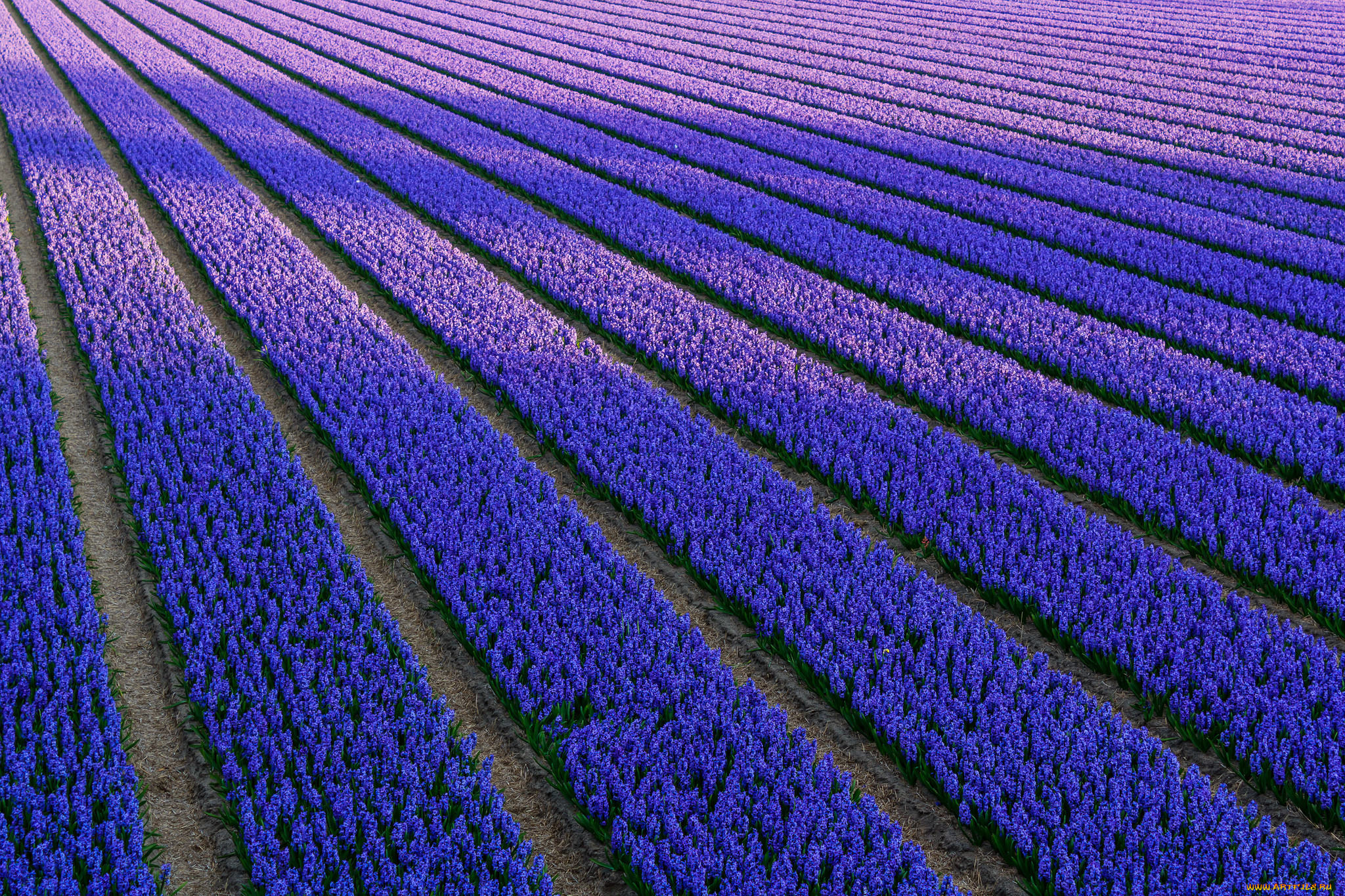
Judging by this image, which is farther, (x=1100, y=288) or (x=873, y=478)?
(x=1100, y=288)

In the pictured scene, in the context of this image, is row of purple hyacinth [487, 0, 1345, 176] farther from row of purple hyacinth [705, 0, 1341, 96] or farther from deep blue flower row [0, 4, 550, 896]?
deep blue flower row [0, 4, 550, 896]

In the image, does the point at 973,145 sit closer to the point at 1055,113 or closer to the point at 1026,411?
the point at 1055,113

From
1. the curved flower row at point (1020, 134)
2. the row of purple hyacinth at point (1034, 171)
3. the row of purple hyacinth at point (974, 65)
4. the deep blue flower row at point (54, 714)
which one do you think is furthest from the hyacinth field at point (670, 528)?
the row of purple hyacinth at point (974, 65)

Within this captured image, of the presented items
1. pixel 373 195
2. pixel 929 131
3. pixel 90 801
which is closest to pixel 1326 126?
pixel 929 131

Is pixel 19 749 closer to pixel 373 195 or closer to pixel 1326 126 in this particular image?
pixel 373 195

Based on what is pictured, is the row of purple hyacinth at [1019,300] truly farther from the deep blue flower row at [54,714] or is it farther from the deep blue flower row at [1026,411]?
the deep blue flower row at [54,714]
